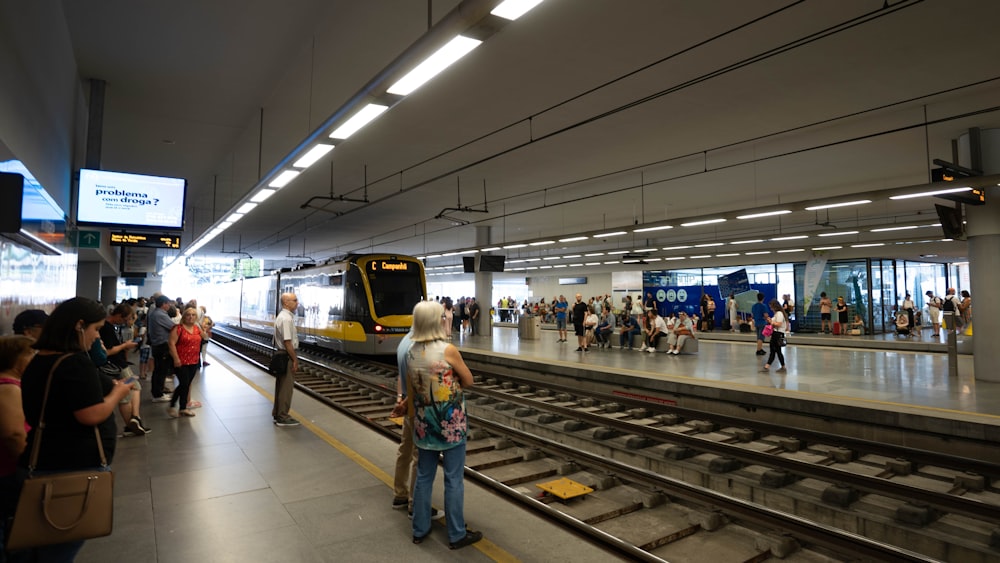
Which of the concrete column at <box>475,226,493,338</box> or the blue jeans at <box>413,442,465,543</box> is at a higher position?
the concrete column at <box>475,226,493,338</box>

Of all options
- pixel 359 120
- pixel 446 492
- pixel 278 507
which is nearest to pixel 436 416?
pixel 446 492

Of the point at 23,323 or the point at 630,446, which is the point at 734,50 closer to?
the point at 630,446

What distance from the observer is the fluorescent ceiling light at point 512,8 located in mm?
3248

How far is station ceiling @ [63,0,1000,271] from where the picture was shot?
6676 mm

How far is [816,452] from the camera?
275 inches

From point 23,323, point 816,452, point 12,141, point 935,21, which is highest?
point 935,21

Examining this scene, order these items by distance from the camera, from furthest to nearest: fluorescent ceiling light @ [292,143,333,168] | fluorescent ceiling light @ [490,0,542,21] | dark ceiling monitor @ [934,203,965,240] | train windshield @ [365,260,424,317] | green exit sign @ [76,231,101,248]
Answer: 1. train windshield @ [365,260,424,317]
2. green exit sign @ [76,231,101,248]
3. dark ceiling monitor @ [934,203,965,240]
4. fluorescent ceiling light @ [292,143,333,168]
5. fluorescent ceiling light @ [490,0,542,21]

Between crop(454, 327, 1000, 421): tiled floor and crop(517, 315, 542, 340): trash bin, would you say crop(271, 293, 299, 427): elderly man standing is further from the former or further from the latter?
crop(517, 315, 542, 340): trash bin

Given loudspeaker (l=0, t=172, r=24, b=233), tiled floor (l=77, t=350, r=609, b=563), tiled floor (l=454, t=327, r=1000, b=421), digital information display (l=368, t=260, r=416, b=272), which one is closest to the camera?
tiled floor (l=77, t=350, r=609, b=563)

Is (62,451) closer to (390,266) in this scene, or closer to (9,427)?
(9,427)

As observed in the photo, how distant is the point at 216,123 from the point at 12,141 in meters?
6.37

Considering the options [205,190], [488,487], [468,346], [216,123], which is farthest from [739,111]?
[205,190]

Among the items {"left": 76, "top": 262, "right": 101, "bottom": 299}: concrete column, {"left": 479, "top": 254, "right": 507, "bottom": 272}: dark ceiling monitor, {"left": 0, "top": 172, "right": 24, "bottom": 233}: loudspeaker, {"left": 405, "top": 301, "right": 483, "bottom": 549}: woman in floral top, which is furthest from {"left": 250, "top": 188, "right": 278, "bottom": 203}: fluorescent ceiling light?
{"left": 479, "top": 254, "right": 507, "bottom": 272}: dark ceiling monitor

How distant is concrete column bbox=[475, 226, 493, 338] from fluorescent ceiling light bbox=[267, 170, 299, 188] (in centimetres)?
1499
